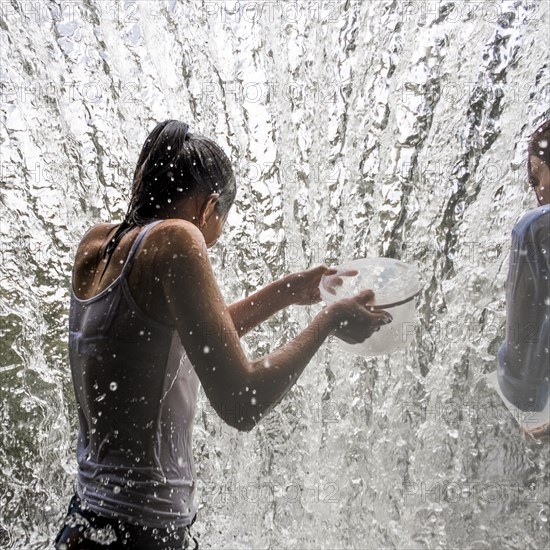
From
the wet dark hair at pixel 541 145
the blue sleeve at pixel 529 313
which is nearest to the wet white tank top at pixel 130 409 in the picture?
the blue sleeve at pixel 529 313

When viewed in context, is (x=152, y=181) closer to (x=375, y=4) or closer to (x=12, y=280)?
(x=12, y=280)

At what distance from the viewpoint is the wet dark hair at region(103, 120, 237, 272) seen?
1.04 m

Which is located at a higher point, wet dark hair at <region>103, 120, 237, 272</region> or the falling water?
wet dark hair at <region>103, 120, 237, 272</region>

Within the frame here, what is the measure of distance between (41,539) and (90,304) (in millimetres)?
1227

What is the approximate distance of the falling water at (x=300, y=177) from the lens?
→ 207cm

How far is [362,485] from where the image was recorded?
190 cm

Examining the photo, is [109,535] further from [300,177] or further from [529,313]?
[300,177]

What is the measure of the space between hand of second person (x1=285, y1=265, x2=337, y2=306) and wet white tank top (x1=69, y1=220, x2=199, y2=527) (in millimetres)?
345

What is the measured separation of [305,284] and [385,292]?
199 millimetres

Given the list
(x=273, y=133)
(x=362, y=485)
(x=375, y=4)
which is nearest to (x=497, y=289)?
(x=362, y=485)

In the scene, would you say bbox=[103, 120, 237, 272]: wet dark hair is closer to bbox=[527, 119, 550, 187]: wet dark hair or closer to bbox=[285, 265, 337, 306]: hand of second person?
bbox=[285, 265, 337, 306]: hand of second person

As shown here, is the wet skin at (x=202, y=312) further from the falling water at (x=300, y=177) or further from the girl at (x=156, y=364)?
the falling water at (x=300, y=177)

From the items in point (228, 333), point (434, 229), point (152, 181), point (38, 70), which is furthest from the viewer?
point (434, 229)

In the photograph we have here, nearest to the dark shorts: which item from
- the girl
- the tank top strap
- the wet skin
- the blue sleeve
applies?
the girl
